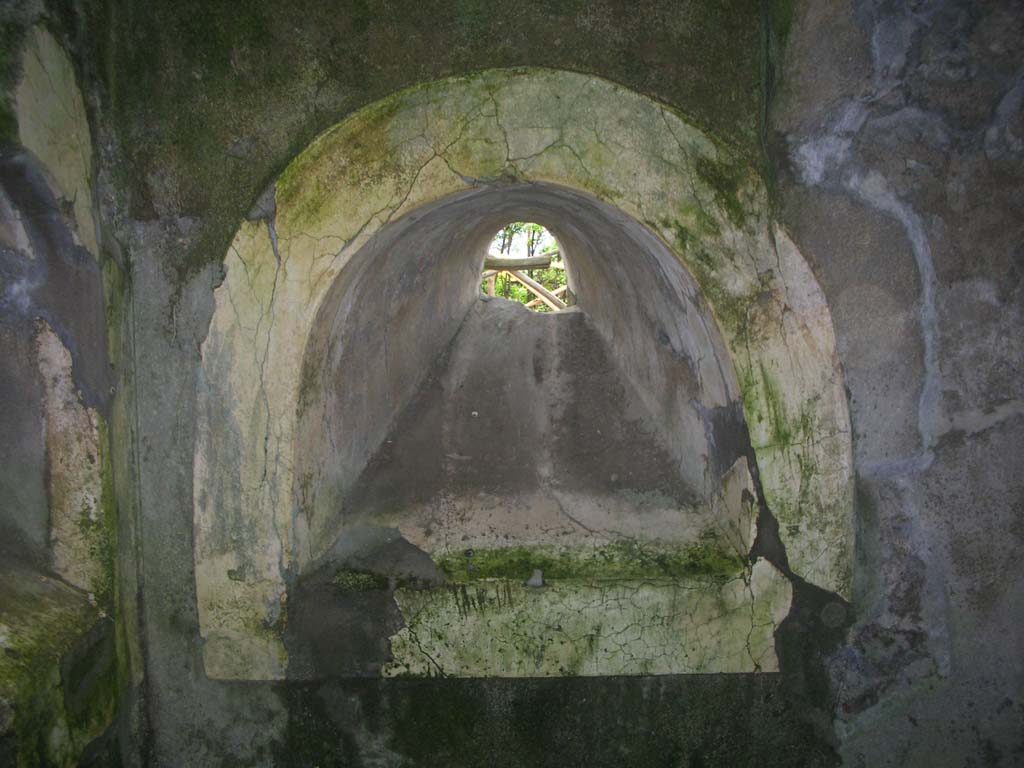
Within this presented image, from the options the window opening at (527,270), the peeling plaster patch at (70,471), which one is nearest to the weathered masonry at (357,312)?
the peeling plaster patch at (70,471)

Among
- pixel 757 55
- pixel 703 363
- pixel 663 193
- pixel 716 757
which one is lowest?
pixel 716 757

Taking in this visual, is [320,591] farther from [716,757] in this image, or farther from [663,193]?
[663,193]

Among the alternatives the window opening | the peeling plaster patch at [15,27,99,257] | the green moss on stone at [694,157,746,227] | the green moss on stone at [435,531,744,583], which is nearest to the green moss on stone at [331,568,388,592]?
the green moss on stone at [435,531,744,583]

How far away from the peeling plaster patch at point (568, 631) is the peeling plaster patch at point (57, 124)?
134 cm

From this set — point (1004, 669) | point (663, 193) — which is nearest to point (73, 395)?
point (663, 193)

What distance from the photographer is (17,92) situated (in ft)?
5.56

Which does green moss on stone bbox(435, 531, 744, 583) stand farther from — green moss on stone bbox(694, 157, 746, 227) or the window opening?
the window opening

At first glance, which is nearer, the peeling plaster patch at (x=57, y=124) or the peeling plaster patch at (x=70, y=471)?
the peeling plaster patch at (x=57, y=124)

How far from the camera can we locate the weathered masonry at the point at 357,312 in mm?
1857

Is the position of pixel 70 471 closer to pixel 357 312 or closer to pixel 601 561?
pixel 357 312

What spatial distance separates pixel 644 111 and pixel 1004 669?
1799 mm

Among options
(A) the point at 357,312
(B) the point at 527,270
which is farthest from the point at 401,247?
(B) the point at 527,270

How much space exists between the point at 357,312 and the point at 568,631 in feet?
3.69

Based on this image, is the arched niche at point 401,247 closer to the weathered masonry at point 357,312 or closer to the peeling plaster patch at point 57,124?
the weathered masonry at point 357,312
